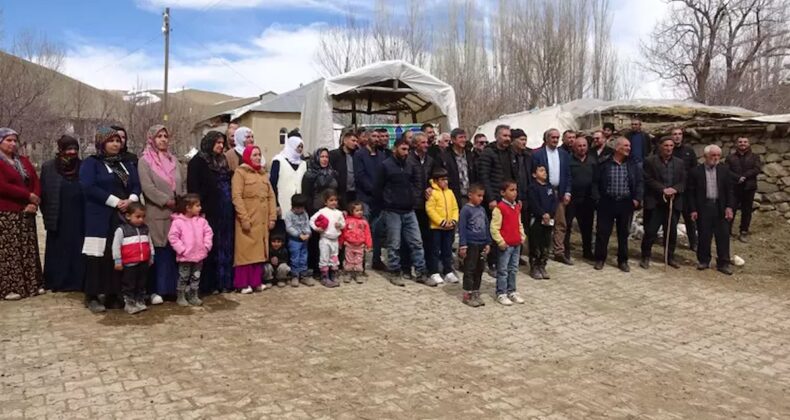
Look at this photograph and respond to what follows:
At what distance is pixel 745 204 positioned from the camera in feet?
31.0

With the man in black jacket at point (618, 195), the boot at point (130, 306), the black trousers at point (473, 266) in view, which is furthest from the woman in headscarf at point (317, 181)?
the man in black jacket at point (618, 195)

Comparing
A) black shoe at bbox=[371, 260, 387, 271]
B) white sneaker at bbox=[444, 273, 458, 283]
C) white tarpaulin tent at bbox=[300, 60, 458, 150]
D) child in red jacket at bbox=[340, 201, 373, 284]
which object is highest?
white tarpaulin tent at bbox=[300, 60, 458, 150]

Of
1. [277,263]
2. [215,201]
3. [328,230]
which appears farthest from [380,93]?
[215,201]

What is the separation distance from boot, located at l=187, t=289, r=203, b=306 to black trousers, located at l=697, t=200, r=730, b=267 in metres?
6.43

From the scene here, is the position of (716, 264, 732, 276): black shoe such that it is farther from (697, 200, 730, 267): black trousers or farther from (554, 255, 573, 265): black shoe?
(554, 255, 573, 265): black shoe

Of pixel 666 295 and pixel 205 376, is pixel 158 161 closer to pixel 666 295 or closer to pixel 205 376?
pixel 205 376

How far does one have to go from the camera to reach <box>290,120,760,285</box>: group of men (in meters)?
6.84

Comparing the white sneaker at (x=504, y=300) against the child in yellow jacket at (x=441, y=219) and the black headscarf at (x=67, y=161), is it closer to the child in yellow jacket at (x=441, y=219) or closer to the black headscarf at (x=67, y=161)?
the child in yellow jacket at (x=441, y=219)

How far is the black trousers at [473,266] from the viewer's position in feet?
19.6

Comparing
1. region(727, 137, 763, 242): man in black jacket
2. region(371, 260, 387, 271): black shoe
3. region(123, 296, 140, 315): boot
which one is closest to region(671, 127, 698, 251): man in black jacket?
region(727, 137, 763, 242): man in black jacket

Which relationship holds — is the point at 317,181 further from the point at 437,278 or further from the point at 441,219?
the point at 437,278

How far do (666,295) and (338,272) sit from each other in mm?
3794

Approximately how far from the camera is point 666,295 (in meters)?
6.68

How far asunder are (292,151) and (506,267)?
8.93 feet
